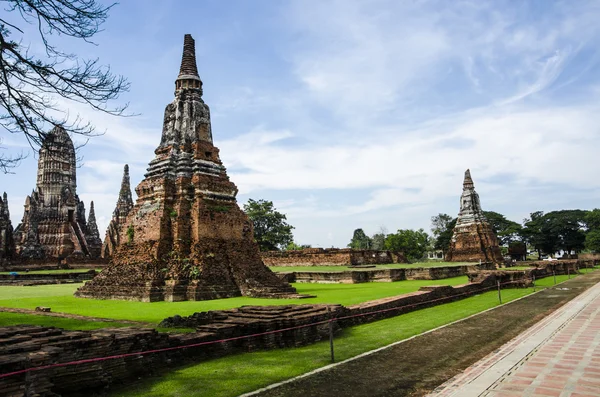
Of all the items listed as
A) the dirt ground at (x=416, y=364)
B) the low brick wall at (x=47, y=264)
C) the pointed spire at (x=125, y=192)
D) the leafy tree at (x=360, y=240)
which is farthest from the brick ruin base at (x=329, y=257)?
the leafy tree at (x=360, y=240)

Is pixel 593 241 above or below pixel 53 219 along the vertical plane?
below

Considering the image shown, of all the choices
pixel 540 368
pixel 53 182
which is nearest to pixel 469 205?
pixel 540 368

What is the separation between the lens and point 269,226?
5066cm

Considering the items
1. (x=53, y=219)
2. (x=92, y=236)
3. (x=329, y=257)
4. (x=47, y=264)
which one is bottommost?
(x=329, y=257)

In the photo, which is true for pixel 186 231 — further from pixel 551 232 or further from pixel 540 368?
pixel 551 232

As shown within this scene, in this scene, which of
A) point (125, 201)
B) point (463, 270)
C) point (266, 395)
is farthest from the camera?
point (125, 201)

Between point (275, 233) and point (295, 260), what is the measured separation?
13718 millimetres

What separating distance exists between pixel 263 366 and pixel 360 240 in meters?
92.8

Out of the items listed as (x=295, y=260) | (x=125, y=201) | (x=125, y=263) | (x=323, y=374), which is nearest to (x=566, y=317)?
(x=323, y=374)

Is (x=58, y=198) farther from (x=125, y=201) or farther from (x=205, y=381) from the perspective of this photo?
(x=205, y=381)

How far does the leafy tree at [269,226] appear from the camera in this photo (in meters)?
49.6

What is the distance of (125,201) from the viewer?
47.8 metres

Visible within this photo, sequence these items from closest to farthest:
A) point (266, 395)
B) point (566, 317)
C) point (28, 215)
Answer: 1. point (266, 395)
2. point (566, 317)
3. point (28, 215)

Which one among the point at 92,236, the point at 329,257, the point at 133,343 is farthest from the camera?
the point at 92,236
